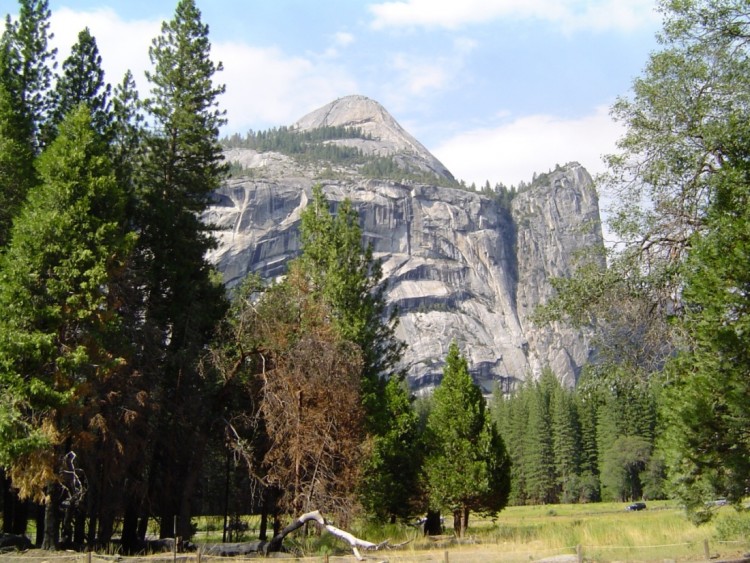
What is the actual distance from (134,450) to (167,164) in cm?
1261

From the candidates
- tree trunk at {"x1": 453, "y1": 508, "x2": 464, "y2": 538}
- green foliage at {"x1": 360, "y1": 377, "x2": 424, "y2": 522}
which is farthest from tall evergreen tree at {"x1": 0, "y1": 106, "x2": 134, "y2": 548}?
tree trunk at {"x1": 453, "y1": 508, "x2": 464, "y2": 538}

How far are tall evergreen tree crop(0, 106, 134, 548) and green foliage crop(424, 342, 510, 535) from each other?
1288 cm

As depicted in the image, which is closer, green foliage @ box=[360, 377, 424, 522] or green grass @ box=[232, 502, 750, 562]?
green grass @ box=[232, 502, 750, 562]

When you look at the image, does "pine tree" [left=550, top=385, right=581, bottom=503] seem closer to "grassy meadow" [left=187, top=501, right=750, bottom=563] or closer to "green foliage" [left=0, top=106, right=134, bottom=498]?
"grassy meadow" [left=187, top=501, right=750, bottom=563]

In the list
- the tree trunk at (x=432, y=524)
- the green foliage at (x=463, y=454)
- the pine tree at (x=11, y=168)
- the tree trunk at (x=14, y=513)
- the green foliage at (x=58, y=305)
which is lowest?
the tree trunk at (x=432, y=524)

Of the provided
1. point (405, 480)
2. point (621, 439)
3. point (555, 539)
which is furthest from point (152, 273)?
point (621, 439)

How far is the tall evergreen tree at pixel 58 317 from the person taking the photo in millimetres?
17859

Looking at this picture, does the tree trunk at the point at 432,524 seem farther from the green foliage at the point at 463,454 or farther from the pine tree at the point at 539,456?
the pine tree at the point at 539,456

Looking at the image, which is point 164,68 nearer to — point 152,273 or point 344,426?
point 152,273

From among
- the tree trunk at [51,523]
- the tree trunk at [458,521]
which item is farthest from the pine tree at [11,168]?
the tree trunk at [458,521]

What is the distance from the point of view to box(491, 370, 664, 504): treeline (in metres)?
72.8

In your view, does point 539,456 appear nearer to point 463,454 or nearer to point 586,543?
point 463,454

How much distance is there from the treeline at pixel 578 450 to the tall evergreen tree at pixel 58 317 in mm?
58731

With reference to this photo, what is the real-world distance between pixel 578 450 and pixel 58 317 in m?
71.6
